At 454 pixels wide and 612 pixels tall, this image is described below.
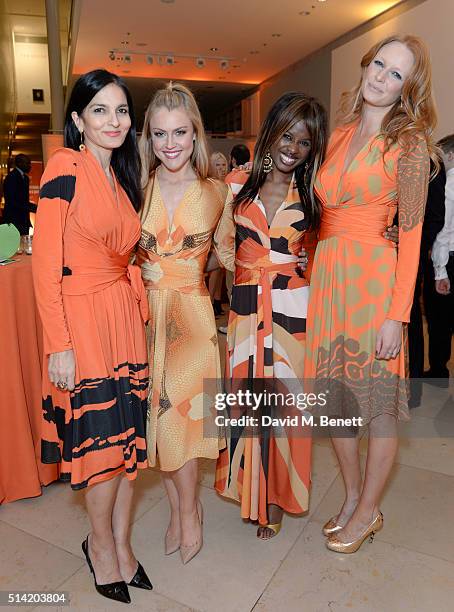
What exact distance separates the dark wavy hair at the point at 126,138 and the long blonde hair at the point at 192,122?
7cm

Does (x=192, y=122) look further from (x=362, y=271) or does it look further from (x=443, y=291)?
(x=443, y=291)

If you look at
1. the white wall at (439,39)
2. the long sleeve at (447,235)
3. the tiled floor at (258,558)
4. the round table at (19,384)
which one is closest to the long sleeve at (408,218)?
the tiled floor at (258,558)

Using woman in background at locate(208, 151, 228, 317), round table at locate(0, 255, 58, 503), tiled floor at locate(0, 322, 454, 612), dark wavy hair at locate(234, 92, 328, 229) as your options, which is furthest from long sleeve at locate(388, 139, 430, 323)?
woman in background at locate(208, 151, 228, 317)

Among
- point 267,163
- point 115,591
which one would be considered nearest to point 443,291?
point 267,163

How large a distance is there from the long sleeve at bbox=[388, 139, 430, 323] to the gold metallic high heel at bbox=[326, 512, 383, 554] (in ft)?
2.87

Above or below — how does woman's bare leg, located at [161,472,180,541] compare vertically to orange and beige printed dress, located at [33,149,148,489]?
below

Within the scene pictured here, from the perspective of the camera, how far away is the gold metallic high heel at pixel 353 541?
1995 mm

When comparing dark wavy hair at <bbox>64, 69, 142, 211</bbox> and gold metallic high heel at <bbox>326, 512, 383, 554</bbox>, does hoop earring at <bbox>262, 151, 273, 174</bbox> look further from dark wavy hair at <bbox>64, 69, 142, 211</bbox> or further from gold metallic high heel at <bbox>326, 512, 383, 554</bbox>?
gold metallic high heel at <bbox>326, 512, 383, 554</bbox>

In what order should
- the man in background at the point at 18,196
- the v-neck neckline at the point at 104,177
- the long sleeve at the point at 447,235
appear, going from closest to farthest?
1. the v-neck neckline at the point at 104,177
2. the long sleeve at the point at 447,235
3. the man in background at the point at 18,196

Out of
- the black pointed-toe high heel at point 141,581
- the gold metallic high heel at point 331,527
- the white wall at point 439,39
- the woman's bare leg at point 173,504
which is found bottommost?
the black pointed-toe high heel at point 141,581

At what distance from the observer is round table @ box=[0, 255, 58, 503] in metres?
2.21

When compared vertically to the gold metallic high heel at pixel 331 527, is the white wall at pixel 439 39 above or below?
above

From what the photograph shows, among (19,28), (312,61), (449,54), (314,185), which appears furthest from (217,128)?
(314,185)

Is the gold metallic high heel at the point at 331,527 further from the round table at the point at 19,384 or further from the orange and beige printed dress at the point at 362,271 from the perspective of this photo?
the round table at the point at 19,384
